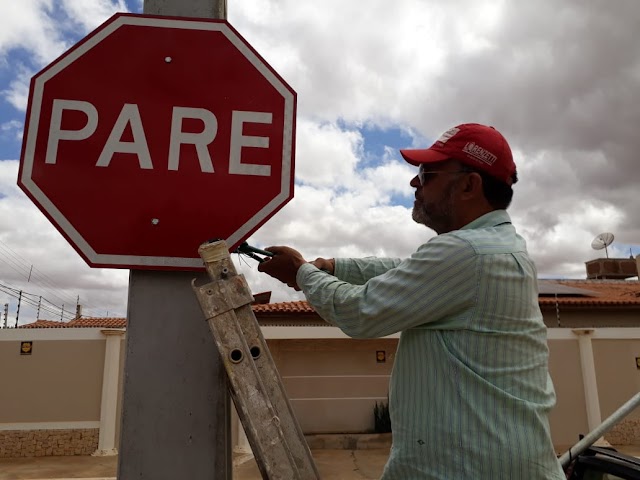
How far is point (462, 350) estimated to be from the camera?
1.23 meters

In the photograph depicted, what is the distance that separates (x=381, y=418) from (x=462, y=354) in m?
12.8

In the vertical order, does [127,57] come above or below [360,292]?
above

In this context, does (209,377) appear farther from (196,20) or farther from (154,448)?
(196,20)

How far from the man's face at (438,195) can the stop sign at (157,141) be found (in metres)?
0.39

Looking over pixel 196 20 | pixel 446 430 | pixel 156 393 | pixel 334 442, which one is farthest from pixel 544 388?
pixel 334 442

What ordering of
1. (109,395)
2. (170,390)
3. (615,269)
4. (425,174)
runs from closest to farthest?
(170,390) → (425,174) → (109,395) → (615,269)

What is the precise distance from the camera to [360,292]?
1.28m

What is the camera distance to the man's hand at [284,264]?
147cm

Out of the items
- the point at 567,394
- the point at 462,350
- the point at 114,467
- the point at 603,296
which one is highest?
the point at 603,296

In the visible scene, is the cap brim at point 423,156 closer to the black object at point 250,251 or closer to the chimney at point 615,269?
the black object at point 250,251

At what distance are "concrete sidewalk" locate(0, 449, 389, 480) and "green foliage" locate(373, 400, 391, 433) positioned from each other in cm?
67

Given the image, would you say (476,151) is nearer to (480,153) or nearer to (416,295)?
(480,153)

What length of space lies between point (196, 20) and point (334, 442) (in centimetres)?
1265

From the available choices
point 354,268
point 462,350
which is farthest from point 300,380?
point 462,350
